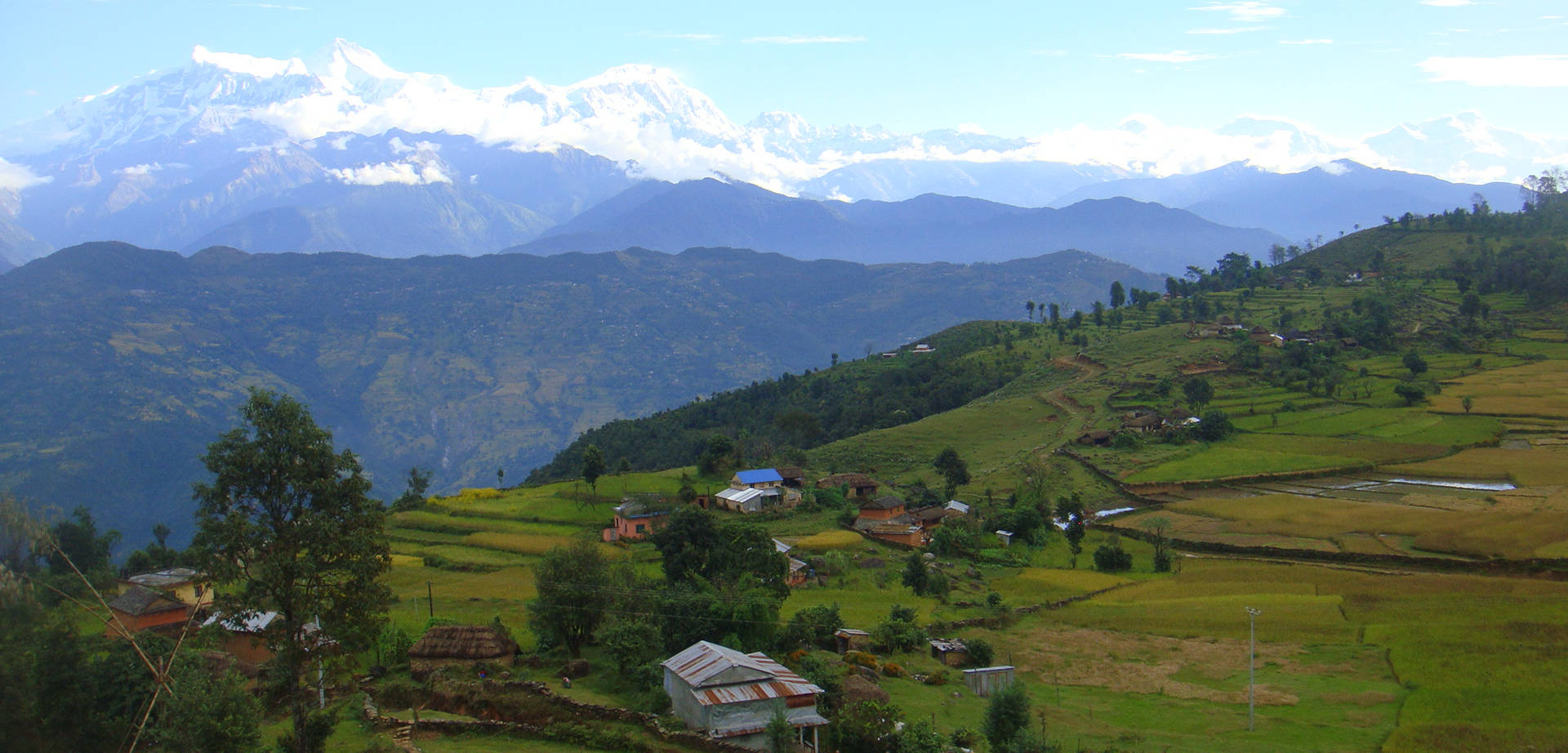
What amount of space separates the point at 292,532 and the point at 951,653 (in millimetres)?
19093

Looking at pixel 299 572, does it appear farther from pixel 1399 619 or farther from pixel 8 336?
pixel 8 336

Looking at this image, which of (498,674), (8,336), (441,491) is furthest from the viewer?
(8,336)

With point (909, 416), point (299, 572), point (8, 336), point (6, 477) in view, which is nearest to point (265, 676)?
point (299, 572)

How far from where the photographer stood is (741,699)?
2180 centimetres

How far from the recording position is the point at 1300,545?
147 ft

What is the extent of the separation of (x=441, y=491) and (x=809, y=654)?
138 metres

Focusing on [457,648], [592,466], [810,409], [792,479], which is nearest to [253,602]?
[457,648]

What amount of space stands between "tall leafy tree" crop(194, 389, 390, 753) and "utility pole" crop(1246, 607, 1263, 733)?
20.0 meters

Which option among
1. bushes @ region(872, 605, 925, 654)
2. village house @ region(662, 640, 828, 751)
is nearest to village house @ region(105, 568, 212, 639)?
village house @ region(662, 640, 828, 751)

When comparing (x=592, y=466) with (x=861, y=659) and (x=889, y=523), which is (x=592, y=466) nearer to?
(x=889, y=523)

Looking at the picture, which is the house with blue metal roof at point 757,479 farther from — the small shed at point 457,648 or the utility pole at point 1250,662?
the small shed at point 457,648

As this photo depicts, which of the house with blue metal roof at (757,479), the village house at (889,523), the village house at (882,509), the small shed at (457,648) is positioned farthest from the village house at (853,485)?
the small shed at (457,648)

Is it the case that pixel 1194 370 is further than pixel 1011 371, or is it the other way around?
pixel 1011 371

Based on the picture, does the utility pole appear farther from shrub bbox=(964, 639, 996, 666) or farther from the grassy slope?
shrub bbox=(964, 639, 996, 666)
